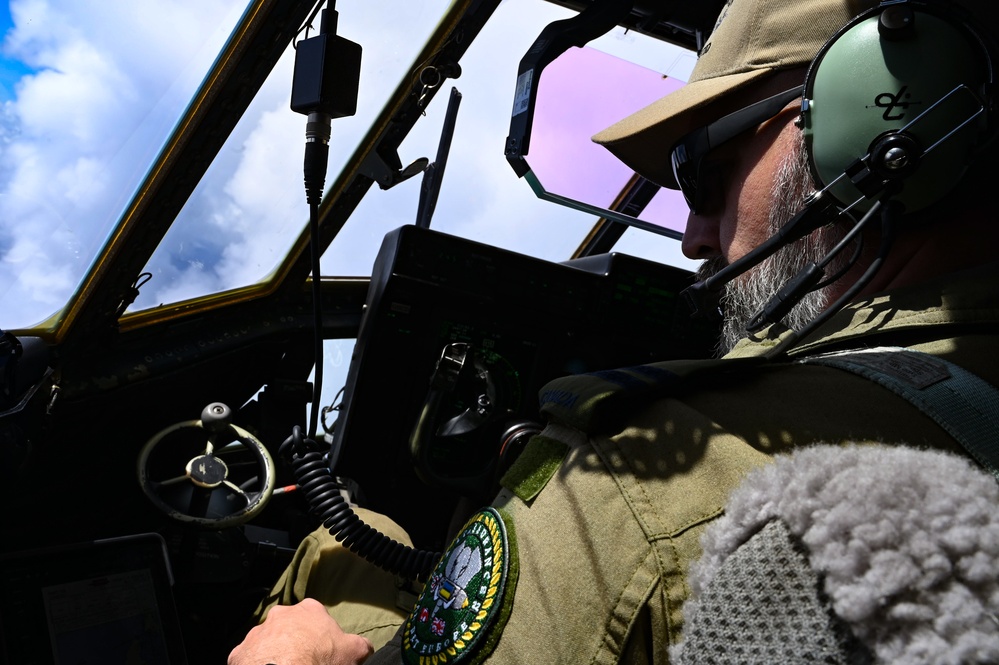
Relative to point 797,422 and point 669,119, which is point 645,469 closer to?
point 797,422

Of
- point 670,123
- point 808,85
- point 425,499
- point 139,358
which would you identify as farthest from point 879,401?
point 139,358

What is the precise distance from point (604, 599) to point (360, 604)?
3.78 ft

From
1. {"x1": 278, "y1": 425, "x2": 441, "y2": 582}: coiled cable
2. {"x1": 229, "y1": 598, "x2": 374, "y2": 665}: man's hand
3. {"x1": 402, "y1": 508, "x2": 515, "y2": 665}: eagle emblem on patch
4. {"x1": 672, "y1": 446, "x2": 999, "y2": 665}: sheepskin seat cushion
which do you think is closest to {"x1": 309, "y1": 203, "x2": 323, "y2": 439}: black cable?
{"x1": 278, "y1": 425, "x2": 441, "y2": 582}: coiled cable

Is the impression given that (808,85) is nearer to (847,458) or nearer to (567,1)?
(847,458)

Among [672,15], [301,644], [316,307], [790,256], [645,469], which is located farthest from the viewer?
[672,15]

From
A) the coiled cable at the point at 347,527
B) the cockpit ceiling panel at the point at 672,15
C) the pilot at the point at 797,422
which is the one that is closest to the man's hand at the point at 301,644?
the pilot at the point at 797,422

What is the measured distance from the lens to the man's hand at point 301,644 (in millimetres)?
1122

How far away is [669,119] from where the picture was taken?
1.08m

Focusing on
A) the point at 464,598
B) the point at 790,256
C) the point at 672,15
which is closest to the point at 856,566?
the point at 464,598

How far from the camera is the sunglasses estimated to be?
3.26ft

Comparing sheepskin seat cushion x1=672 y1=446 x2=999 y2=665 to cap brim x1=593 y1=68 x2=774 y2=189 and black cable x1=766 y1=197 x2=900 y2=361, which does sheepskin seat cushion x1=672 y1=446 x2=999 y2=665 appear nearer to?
black cable x1=766 y1=197 x2=900 y2=361

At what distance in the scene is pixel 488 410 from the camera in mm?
1853

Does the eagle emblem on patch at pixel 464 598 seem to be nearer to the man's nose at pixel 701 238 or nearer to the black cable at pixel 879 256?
the black cable at pixel 879 256

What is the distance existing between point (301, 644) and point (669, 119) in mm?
868
